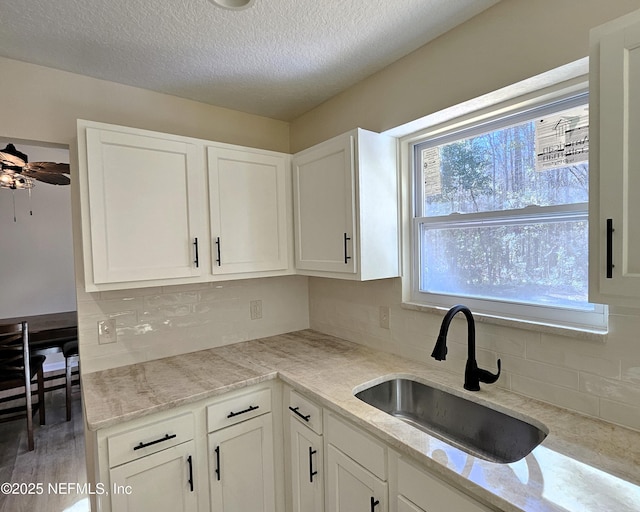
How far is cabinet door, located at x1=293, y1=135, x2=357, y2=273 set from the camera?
1.76 metres

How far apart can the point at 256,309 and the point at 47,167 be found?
2.41 m

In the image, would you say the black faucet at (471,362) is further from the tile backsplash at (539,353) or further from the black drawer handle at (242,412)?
the black drawer handle at (242,412)

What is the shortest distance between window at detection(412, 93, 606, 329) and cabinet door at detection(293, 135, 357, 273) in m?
0.39

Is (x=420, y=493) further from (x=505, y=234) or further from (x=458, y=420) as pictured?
(x=505, y=234)

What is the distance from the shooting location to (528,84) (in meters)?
1.31

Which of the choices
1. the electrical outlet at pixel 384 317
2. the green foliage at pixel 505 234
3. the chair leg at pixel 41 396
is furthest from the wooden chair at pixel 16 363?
the green foliage at pixel 505 234

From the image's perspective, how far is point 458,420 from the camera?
1.48 m

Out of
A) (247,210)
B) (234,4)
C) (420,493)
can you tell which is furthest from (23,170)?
(420,493)

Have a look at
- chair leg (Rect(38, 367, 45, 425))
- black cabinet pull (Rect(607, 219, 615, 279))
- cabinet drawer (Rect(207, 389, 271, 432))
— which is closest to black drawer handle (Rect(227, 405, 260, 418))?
cabinet drawer (Rect(207, 389, 271, 432))

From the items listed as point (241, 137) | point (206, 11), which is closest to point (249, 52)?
point (206, 11)

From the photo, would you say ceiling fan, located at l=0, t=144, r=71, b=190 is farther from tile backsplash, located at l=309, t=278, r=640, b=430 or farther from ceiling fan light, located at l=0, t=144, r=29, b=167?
tile backsplash, located at l=309, t=278, r=640, b=430

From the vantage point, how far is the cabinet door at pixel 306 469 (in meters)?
1.53

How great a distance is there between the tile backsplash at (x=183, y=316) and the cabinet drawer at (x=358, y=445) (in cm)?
103

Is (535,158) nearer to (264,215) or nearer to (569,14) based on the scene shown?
(569,14)
